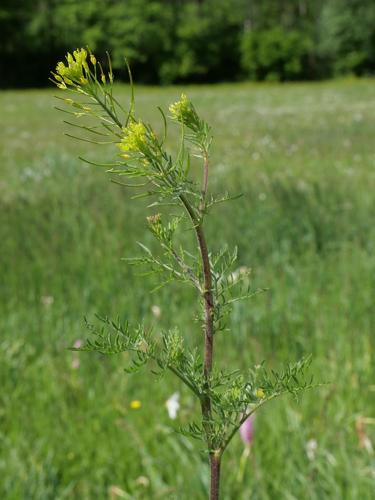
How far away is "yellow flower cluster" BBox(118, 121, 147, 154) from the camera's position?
350 mm

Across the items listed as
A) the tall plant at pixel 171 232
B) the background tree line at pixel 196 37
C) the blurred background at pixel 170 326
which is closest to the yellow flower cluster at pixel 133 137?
the tall plant at pixel 171 232

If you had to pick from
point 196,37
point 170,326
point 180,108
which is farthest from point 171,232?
point 196,37

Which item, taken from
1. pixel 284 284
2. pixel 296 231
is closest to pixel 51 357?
pixel 284 284

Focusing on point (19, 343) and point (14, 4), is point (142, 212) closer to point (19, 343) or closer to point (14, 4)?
point (19, 343)

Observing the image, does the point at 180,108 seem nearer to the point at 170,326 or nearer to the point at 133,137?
the point at 133,137

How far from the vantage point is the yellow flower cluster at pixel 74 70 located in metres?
0.35

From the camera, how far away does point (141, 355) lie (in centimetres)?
44

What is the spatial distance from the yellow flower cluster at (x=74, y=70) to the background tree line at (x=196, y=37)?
45.5 m

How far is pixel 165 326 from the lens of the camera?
3234 millimetres

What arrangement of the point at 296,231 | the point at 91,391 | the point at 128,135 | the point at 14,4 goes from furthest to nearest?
the point at 14,4 → the point at 296,231 → the point at 91,391 → the point at 128,135

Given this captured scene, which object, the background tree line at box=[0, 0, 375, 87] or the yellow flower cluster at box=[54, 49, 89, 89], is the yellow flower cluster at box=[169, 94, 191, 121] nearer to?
the yellow flower cluster at box=[54, 49, 89, 89]

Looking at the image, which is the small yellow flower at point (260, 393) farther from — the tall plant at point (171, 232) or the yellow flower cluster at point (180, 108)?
the yellow flower cluster at point (180, 108)

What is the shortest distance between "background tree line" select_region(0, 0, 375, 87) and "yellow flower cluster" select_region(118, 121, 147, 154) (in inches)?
1790

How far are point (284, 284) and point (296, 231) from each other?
3.05 feet
